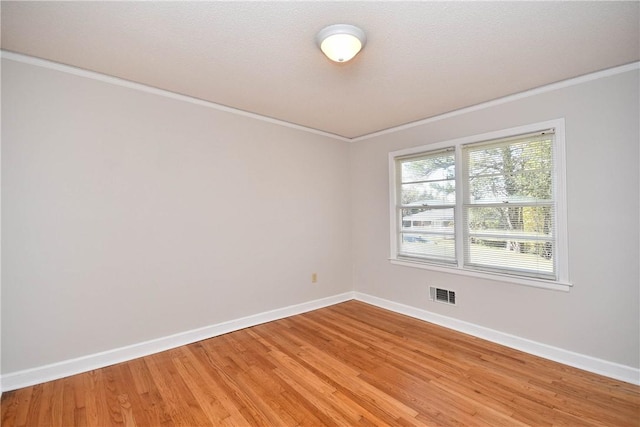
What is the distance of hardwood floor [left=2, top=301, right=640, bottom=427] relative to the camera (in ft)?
6.25

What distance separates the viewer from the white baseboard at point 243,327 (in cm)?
228

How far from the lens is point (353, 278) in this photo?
15.1ft

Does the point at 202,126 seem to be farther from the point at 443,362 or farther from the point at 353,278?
the point at 443,362

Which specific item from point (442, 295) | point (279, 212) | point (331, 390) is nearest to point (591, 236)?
point (442, 295)

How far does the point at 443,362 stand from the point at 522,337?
3.03ft

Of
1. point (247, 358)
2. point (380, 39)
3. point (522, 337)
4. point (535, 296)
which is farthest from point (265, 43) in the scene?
point (522, 337)

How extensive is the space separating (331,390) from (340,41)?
2485 mm

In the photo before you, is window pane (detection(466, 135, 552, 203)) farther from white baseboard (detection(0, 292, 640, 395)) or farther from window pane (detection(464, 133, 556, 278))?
white baseboard (detection(0, 292, 640, 395))

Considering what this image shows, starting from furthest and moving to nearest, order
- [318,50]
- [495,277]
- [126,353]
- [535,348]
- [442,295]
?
1. [442,295]
2. [495,277]
3. [535,348]
4. [126,353]
5. [318,50]

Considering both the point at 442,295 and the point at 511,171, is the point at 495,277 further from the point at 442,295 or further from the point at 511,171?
the point at 511,171

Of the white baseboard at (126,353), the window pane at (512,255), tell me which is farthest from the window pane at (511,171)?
the white baseboard at (126,353)

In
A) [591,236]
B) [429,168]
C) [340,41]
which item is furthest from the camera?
[429,168]

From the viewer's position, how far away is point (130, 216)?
2688 mm

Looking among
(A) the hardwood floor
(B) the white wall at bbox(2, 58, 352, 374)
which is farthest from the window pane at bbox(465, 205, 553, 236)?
(B) the white wall at bbox(2, 58, 352, 374)
